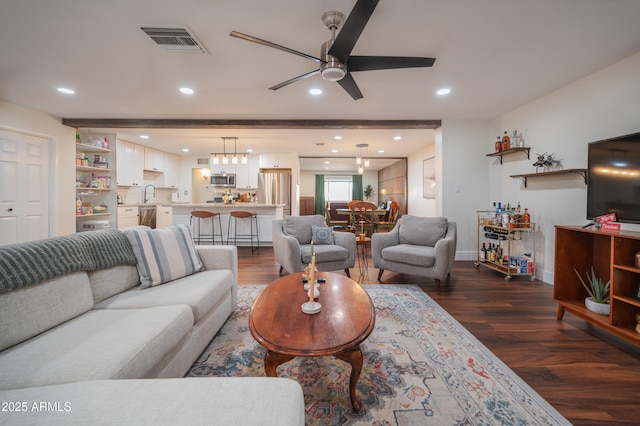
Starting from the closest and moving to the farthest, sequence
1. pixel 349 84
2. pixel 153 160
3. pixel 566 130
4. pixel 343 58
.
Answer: pixel 343 58
pixel 349 84
pixel 566 130
pixel 153 160

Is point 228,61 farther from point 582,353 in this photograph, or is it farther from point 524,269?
point 524,269

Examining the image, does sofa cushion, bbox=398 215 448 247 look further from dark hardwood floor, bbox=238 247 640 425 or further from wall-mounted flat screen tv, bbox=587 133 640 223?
wall-mounted flat screen tv, bbox=587 133 640 223

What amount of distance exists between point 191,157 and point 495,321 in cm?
825

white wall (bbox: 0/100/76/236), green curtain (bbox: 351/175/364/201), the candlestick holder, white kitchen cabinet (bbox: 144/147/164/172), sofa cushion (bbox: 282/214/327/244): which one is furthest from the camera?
green curtain (bbox: 351/175/364/201)

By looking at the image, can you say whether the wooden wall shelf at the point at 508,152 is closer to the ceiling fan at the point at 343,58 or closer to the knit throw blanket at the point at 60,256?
the ceiling fan at the point at 343,58

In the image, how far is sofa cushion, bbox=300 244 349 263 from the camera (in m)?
3.15

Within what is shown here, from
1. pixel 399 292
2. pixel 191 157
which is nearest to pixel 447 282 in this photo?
pixel 399 292

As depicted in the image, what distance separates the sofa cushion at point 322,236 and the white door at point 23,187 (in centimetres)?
430

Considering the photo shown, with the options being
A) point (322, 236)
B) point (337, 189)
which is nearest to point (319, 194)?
point (337, 189)

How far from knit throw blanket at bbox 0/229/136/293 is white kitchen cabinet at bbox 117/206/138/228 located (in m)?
4.66

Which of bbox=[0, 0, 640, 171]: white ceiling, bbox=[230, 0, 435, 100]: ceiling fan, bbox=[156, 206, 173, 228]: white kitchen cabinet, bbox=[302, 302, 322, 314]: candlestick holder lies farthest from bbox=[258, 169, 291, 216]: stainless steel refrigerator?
bbox=[302, 302, 322, 314]: candlestick holder

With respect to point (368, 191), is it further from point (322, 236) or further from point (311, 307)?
point (311, 307)

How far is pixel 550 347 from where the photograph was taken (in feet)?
6.03

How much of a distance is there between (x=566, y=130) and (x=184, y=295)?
4281 mm
